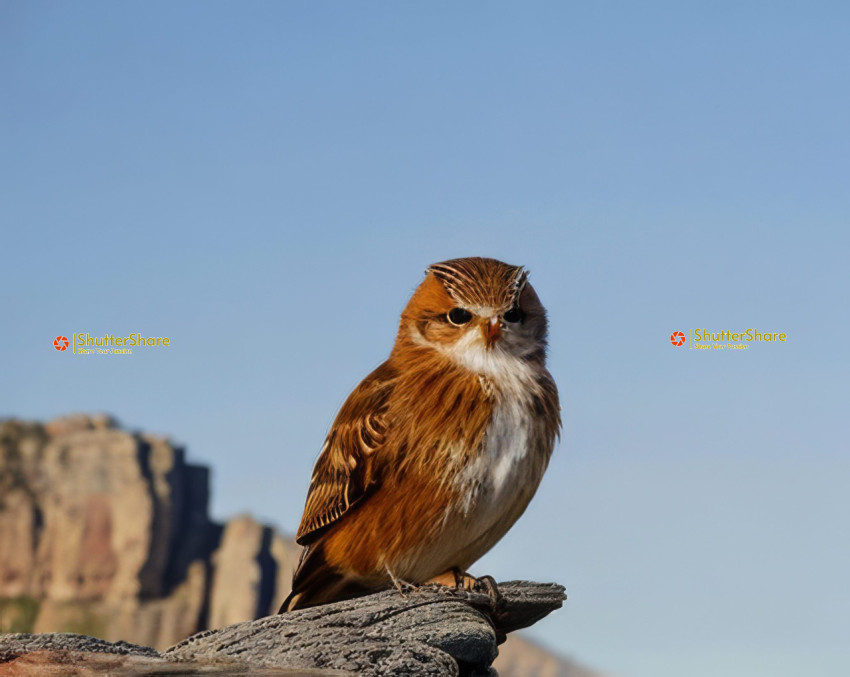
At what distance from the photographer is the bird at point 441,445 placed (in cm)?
608

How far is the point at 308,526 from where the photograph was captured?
21.5ft

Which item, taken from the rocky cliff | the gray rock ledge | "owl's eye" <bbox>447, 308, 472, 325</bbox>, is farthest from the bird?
the rocky cliff

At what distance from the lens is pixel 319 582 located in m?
6.55

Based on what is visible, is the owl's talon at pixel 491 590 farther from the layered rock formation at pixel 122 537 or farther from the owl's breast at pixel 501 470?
the layered rock formation at pixel 122 537

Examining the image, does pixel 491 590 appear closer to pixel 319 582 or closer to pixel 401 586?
pixel 401 586

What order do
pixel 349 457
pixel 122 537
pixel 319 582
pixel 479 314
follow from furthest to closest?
pixel 122 537, pixel 319 582, pixel 349 457, pixel 479 314

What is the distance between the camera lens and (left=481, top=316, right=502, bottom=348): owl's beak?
613cm

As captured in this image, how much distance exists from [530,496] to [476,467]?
0.51 m

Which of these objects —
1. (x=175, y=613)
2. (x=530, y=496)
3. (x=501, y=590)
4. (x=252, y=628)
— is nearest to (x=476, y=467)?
(x=530, y=496)

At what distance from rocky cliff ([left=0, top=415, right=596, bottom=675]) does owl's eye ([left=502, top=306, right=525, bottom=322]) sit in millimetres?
74947

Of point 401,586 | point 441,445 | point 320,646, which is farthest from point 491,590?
point 320,646

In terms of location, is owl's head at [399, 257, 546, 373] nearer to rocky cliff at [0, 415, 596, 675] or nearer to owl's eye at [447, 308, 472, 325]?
owl's eye at [447, 308, 472, 325]

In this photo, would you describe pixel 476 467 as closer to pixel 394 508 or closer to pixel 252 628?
pixel 394 508

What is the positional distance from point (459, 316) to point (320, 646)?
6.65 feet
